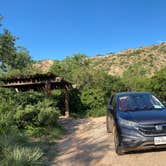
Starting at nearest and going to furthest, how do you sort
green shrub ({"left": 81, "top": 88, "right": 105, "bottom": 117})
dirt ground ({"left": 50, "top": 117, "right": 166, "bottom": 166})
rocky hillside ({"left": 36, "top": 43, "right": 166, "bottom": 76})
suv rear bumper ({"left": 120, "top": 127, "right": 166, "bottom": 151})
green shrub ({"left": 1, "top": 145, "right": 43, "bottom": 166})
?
green shrub ({"left": 1, "top": 145, "right": 43, "bottom": 166}) → dirt ground ({"left": 50, "top": 117, "right": 166, "bottom": 166}) → suv rear bumper ({"left": 120, "top": 127, "right": 166, "bottom": 151}) → green shrub ({"left": 81, "top": 88, "right": 105, "bottom": 117}) → rocky hillside ({"left": 36, "top": 43, "right": 166, "bottom": 76})

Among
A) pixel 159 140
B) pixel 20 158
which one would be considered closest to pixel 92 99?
pixel 159 140

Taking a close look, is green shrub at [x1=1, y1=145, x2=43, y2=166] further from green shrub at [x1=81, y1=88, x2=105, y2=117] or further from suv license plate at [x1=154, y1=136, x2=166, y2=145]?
green shrub at [x1=81, y1=88, x2=105, y2=117]

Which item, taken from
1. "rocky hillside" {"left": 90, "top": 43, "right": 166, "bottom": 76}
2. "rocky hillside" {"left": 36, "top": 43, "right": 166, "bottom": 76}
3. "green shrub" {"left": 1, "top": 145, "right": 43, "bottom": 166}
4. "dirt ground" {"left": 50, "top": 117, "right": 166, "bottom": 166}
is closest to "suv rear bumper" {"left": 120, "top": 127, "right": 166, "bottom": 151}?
"dirt ground" {"left": 50, "top": 117, "right": 166, "bottom": 166}

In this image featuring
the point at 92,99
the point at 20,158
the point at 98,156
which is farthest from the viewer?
the point at 92,99

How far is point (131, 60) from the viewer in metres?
69.6

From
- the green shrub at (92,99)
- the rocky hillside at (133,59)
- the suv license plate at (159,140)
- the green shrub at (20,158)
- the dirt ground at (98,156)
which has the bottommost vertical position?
the dirt ground at (98,156)

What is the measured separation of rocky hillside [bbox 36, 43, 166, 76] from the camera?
6494 cm

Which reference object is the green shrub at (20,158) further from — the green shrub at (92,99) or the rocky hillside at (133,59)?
the rocky hillside at (133,59)

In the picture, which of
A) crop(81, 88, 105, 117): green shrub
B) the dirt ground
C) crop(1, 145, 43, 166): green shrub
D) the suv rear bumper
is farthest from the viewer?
crop(81, 88, 105, 117): green shrub

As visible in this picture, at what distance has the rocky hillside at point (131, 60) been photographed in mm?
64938

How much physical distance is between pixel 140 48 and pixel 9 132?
67.6 meters

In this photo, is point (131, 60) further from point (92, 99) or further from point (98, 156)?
point (98, 156)

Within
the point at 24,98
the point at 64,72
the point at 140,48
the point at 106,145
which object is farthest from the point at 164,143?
the point at 140,48

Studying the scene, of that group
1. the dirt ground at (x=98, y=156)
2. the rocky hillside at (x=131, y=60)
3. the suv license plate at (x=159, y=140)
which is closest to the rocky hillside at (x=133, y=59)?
the rocky hillside at (x=131, y=60)
